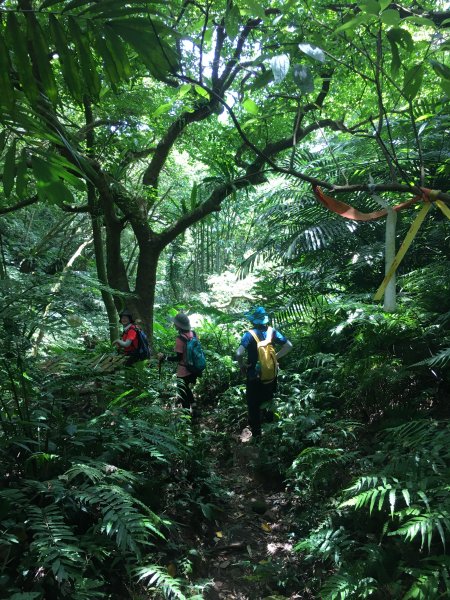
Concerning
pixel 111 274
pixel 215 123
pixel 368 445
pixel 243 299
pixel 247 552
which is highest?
pixel 215 123

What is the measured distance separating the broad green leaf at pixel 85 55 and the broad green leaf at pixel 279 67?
649 millimetres

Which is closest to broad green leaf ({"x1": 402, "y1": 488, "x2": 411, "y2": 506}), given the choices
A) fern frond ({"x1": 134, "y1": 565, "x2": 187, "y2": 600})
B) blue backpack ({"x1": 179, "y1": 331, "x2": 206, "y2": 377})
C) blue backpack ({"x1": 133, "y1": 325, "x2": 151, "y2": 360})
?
fern frond ({"x1": 134, "y1": 565, "x2": 187, "y2": 600})

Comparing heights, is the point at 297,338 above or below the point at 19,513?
above

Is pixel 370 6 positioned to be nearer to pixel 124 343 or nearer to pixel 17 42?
pixel 17 42

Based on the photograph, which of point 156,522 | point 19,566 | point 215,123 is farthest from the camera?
point 215,123

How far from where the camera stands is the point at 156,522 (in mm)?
2660

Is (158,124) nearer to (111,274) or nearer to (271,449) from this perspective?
(111,274)

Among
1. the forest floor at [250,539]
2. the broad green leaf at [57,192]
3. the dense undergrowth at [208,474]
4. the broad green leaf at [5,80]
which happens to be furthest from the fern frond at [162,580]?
the broad green leaf at [5,80]

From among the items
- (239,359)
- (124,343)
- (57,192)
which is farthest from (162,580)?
(124,343)

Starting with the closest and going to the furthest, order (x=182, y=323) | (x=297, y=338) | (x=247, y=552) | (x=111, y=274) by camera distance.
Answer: (x=247, y=552) < (x=182, y=323) < (x=297, y=338) < (x=111, y=274)

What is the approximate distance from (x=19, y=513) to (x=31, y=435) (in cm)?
66

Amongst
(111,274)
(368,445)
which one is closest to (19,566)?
(368,445)

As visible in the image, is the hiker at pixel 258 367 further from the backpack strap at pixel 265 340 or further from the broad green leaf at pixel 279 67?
the broad green leaf at pixel 279 67

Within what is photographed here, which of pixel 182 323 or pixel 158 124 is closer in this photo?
pixel 182 323
